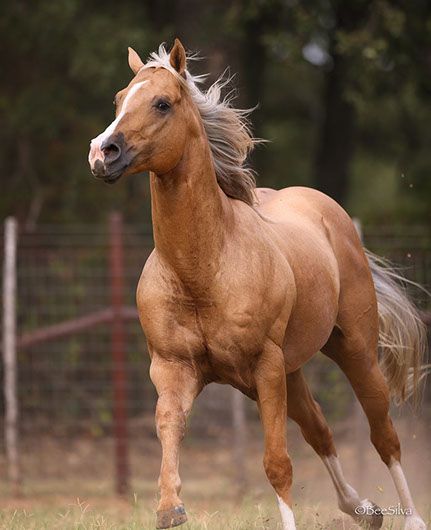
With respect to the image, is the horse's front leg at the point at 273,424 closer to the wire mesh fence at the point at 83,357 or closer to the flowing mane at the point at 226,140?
the flowing mane at the point at 226,140

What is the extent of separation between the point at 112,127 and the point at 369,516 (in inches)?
115

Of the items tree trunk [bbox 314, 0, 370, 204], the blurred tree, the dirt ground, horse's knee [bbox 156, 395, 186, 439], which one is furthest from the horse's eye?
tree trunk [bbox 314, 0, 370, 204]

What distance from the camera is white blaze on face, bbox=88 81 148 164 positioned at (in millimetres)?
4707

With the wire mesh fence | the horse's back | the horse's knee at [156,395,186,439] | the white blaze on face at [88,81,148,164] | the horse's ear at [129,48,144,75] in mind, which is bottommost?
the wire mesh fence

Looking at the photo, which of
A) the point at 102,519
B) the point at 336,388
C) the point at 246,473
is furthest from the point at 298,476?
the point at 102,519

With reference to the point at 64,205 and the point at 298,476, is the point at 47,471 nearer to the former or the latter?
the point at 298,476

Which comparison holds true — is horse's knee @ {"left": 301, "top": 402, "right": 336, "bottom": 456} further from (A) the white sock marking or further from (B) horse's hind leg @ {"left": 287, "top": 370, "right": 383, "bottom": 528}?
(A) the white sock marking

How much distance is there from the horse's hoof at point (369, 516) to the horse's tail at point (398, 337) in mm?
910

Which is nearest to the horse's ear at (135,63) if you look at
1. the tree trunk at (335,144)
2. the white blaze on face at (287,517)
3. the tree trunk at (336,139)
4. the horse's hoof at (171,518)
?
the horse's hoof at (171,518)

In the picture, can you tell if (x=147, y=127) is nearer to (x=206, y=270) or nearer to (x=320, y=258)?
(x=206, y=270)

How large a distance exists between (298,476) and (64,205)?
6.00 m

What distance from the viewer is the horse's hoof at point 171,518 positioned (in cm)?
495

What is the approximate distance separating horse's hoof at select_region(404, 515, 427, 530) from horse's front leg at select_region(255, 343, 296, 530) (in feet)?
4.13

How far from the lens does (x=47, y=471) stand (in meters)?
11.2
